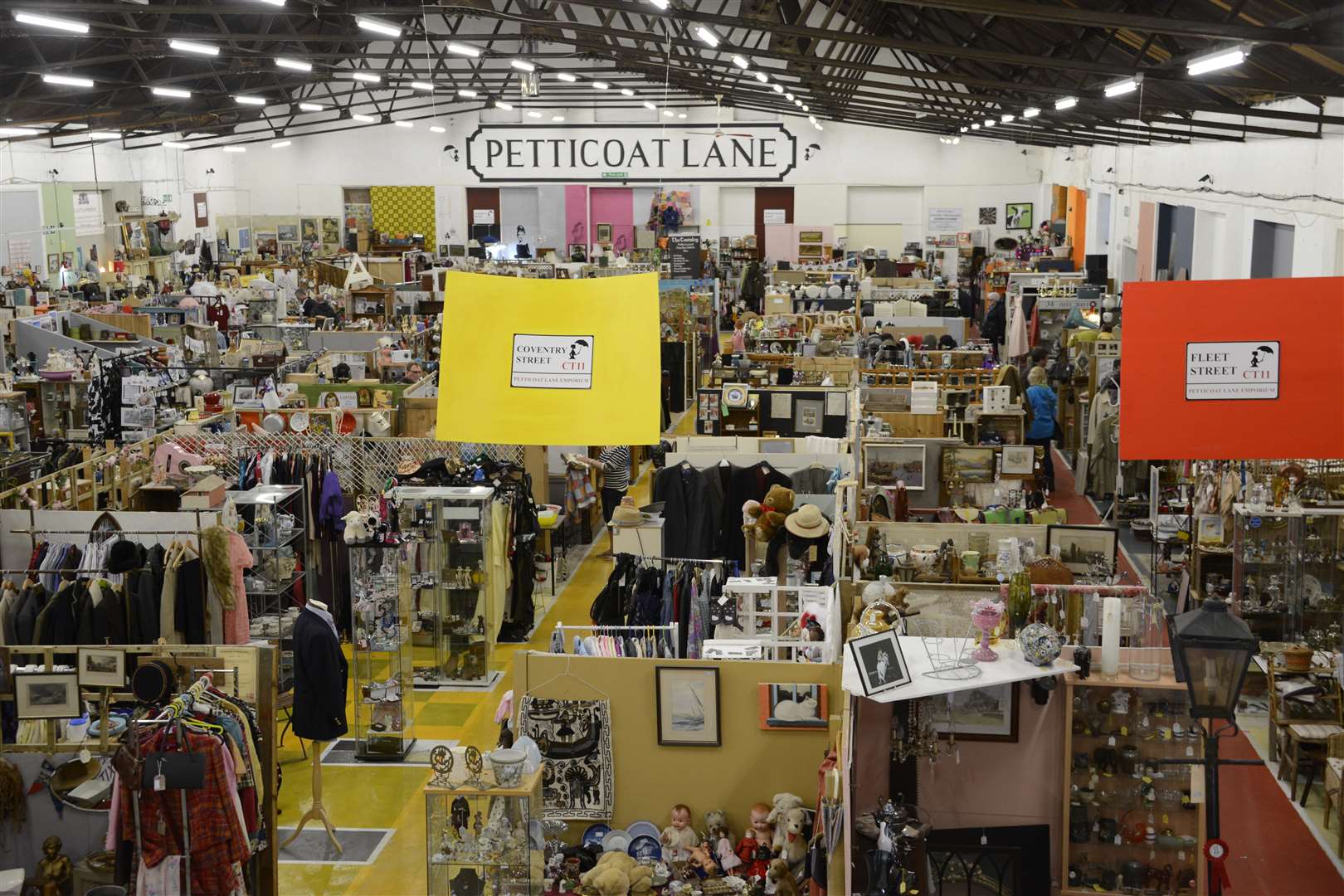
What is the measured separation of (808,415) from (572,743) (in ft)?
22.1

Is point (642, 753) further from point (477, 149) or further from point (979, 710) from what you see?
point (477, 149)

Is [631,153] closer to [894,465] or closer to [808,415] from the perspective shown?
[808,415]

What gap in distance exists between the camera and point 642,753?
7.06m

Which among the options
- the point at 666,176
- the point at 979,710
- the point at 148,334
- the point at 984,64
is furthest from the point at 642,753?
the point at 666,176

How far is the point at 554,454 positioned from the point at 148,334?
8.85 meters

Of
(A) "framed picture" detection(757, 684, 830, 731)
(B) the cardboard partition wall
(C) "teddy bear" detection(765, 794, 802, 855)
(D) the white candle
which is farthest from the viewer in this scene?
(A) "framed picture" detection(757, 684, 830, 731)

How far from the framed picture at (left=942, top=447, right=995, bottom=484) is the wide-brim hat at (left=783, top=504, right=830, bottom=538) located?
3.40m

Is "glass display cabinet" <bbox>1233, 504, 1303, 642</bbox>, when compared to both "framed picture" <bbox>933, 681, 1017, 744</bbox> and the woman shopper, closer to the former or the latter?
"framed picture" <bbox>933, 681, 1017, 744</bbox>

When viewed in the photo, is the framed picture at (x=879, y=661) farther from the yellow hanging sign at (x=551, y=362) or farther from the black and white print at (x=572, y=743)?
the black and white print at (x=572, y=743)

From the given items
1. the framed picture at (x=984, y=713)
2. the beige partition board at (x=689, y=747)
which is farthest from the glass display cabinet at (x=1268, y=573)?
the beige partition board at (x=689, y=747)

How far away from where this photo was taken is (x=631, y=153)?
109 ft

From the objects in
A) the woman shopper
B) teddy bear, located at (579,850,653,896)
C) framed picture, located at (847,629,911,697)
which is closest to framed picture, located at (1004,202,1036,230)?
the woman shopper

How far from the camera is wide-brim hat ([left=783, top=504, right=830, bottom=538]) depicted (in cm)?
882

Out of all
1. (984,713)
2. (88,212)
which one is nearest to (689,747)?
(984,713)
